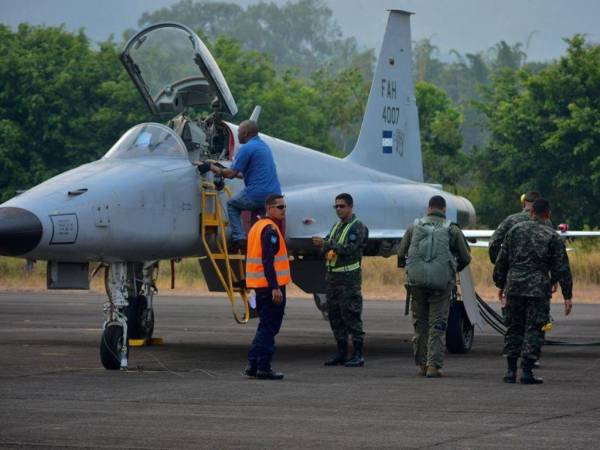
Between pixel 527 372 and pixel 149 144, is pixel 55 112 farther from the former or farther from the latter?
pixel 527 372

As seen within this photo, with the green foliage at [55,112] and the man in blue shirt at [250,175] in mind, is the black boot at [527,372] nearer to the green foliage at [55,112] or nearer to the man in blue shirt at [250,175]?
the man in blue shirt at [250,175]

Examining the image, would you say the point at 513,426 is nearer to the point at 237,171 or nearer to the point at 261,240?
the point at 261,240

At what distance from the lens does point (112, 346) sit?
1459 centimetres

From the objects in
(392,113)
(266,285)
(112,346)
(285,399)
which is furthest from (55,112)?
(285,399)

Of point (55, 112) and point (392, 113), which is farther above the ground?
point (55, 112)

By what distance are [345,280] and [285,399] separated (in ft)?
12.3

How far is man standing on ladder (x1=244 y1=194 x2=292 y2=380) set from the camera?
1382 cm

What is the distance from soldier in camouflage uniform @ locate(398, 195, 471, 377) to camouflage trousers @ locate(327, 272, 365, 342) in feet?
2.85

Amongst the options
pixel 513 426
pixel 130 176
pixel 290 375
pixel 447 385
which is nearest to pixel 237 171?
pixel 130 176

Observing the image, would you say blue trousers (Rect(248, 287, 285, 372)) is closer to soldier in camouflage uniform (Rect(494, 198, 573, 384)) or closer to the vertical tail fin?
soldier in camouflage uniform (Rect(494, 198, 573, 384))

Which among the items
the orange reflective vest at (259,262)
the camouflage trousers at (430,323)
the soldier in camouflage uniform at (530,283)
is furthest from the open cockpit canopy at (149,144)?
the soldier in camouflage uniform at (530,283)

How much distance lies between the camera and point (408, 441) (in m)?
9.66

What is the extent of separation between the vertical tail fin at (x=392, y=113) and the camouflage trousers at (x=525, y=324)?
306 inches

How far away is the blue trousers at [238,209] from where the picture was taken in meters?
15.9
